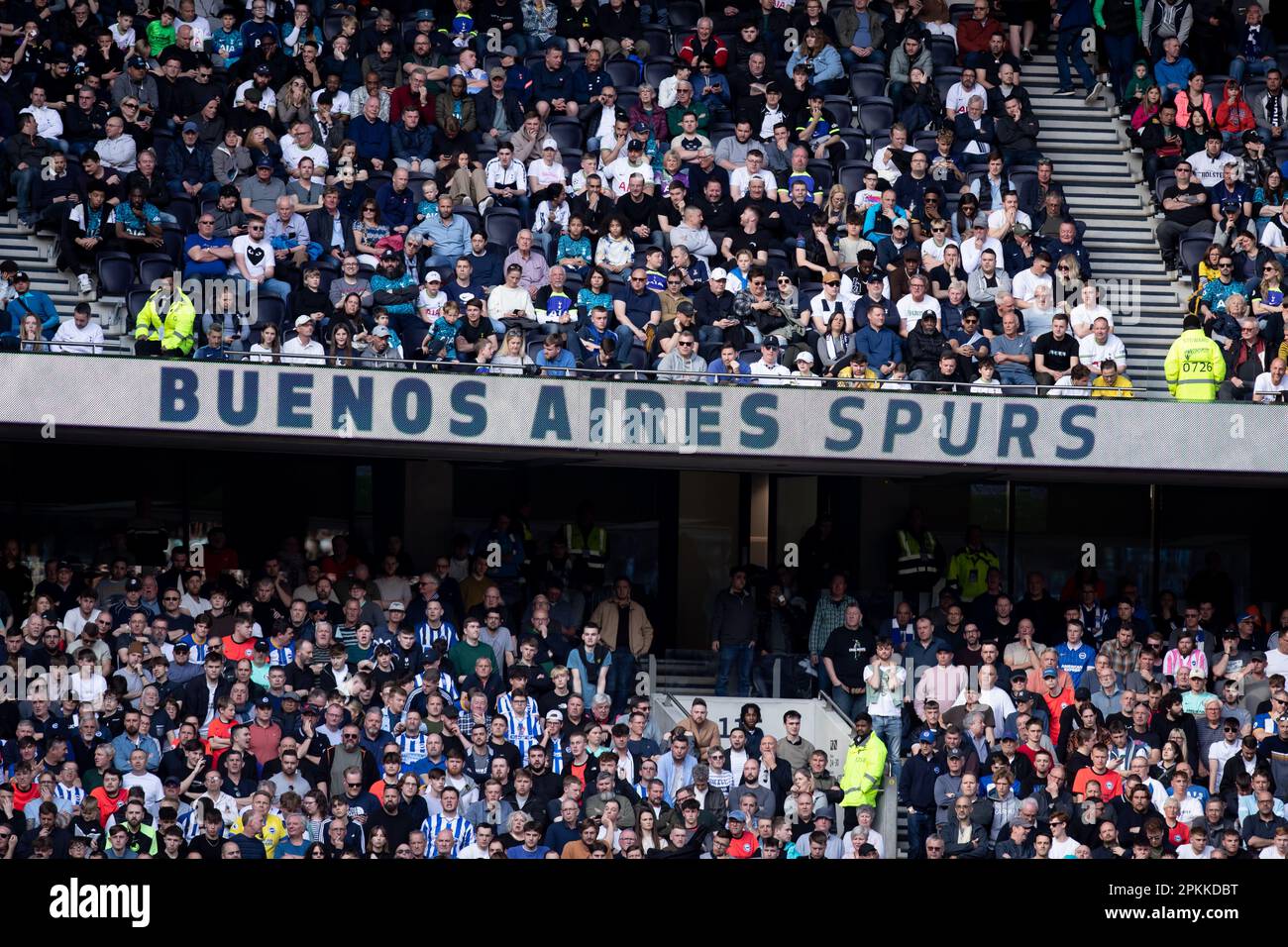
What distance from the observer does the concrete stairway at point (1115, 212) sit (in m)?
21.8

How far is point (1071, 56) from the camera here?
25.4 meters

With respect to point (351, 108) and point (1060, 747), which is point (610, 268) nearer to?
point (351, 108)

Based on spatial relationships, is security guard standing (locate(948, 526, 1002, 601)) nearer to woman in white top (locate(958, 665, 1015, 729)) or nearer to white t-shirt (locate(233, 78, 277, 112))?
woman in white top (locate(958, 665, 1015, 729))

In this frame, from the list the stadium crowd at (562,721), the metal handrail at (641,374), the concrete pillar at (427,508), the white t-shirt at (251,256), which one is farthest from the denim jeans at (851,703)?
the white t-shirt at (251,256)

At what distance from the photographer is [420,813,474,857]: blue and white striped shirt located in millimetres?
16984

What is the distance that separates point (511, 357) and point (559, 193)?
8.65 ft

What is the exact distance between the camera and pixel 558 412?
19.1 meters

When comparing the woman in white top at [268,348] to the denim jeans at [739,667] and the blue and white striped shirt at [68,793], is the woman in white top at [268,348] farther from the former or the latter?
the denim jeans at [739,667]

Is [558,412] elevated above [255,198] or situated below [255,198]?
below

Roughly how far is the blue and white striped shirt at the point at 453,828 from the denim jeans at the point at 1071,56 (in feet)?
40.6

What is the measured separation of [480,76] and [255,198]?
3.00 m

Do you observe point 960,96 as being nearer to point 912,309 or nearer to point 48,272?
point 912,309

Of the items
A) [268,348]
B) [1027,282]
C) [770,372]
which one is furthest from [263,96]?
[1027,282]

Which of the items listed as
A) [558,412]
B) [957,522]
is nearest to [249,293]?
[558,412]
